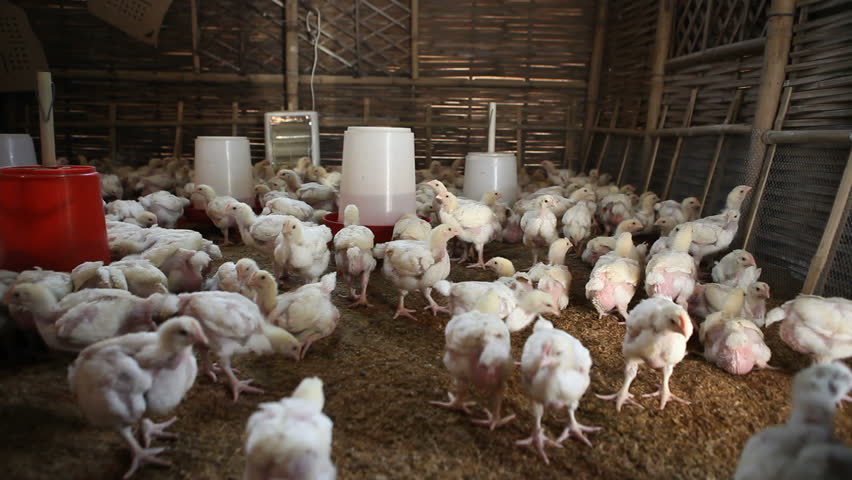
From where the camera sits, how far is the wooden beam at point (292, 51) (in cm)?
739

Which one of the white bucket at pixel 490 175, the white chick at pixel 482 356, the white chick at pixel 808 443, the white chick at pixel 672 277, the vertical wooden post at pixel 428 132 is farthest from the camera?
the vertical wooden post at pixel 428 132

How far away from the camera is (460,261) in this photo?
4.54 metres

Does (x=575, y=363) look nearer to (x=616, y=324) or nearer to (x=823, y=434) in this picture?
(x=823, y=434)

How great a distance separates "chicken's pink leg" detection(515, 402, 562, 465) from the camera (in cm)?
203

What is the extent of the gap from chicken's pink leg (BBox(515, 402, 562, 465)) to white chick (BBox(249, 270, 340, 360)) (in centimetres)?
111

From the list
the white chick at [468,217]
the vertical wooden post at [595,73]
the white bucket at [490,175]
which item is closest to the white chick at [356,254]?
the white chick at [468,217]

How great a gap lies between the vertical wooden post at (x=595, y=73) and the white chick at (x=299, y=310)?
19.7ft

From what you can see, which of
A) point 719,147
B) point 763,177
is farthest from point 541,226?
point 719,147

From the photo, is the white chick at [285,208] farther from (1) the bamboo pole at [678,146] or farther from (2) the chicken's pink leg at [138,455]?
(1) the bamboo pole at [678,146]

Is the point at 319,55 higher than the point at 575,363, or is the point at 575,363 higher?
the point at 319,55

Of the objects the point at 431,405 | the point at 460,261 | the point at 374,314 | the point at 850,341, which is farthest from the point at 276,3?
the point at 850,341

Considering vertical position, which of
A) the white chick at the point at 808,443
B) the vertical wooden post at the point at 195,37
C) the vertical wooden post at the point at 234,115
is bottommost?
the white chick at the point at 808,443

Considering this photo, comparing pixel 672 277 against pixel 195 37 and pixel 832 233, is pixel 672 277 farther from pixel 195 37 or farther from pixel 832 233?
pixel 195 37

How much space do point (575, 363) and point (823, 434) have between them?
2.50 ft
